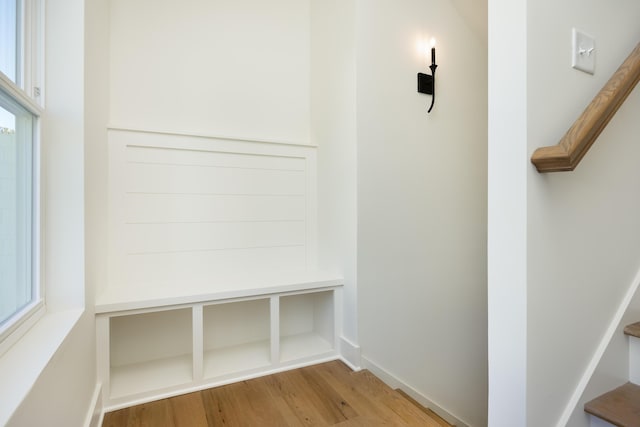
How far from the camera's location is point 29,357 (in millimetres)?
832

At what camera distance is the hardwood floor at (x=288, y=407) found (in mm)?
1368

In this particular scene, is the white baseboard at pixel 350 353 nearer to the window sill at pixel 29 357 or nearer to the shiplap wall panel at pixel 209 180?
the shiplap wall panel at pixel 209 180

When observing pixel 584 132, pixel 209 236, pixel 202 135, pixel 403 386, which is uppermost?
pixel 202 135

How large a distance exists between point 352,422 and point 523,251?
1001 mm

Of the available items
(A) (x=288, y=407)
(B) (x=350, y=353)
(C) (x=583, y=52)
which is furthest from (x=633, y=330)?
(A) (x=288, y=407)

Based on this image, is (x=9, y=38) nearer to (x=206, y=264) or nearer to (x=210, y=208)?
(x=210, y=208)

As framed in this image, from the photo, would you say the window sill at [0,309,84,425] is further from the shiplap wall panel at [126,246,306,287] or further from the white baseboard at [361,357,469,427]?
the white baseboard at [361,357,469,427]

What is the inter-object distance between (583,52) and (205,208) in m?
1.85

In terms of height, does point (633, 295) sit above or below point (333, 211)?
below

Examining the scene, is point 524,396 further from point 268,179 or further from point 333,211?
point 268,179

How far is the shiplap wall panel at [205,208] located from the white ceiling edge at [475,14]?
1.41 m

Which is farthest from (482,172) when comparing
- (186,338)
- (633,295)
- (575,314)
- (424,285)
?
(186,338)

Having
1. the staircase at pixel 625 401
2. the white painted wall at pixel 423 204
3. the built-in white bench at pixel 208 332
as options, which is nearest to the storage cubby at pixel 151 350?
the built-in white bench at pixel 208 332

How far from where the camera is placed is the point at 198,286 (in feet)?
5.68
